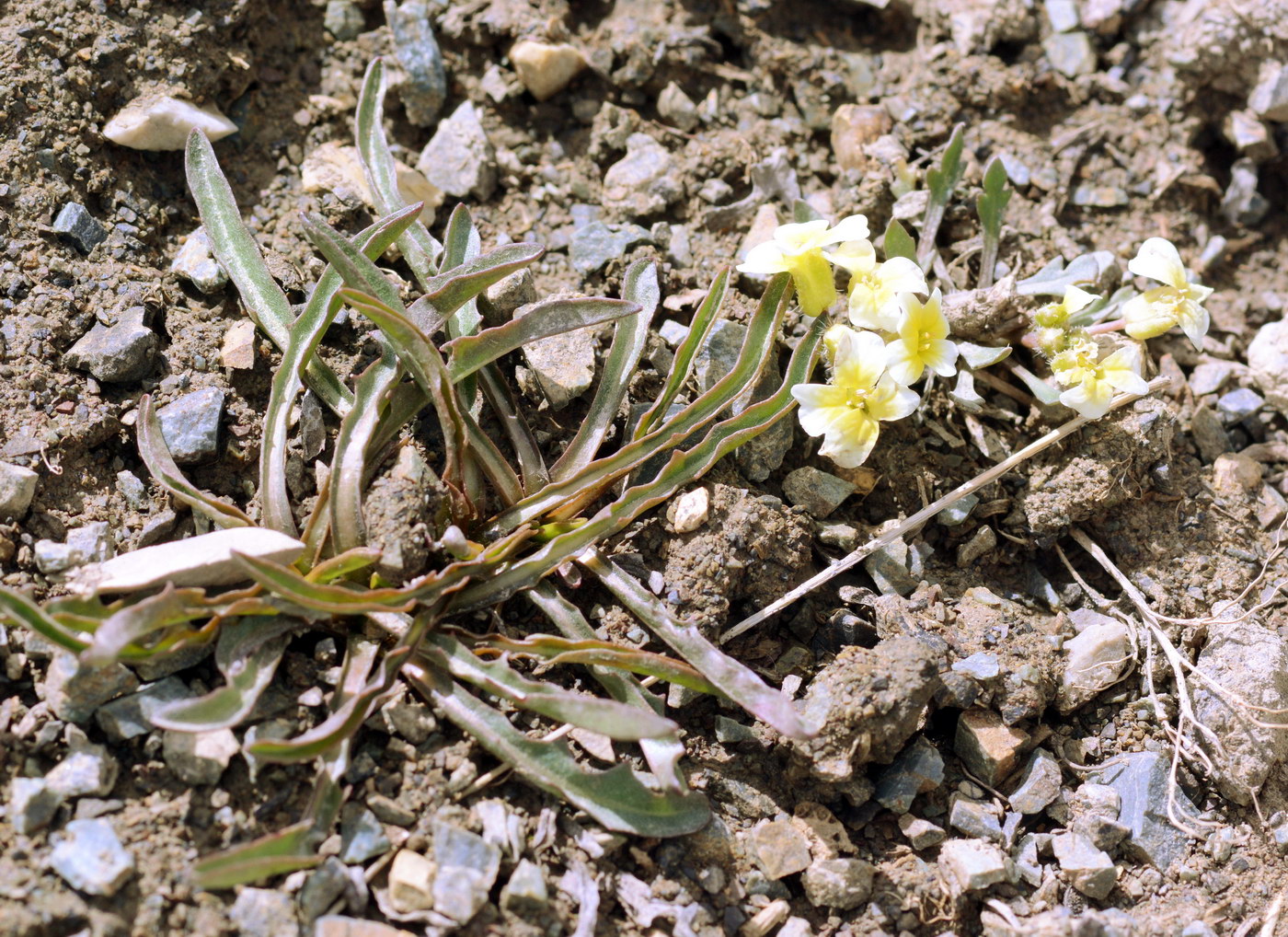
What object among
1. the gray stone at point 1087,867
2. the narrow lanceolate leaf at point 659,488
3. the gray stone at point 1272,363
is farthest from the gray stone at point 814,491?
the gray stone at point 1272,363

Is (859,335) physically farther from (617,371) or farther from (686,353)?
(617,371)

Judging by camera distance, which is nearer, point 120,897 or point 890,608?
point 120,897

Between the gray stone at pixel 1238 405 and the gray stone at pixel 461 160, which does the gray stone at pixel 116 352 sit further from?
the gray stone at pixel 1238 405

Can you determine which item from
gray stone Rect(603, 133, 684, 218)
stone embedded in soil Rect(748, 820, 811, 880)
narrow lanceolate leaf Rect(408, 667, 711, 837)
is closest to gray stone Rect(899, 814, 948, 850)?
stone embedded in soil Rect(748, 820, 811, 880)

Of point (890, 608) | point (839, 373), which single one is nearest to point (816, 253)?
point (839, 373)

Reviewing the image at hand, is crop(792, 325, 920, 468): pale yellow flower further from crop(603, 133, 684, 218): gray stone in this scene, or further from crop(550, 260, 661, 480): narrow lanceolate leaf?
crop(603, 133, 684, 218): gray stone

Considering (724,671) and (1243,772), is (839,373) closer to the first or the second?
(724,671)
